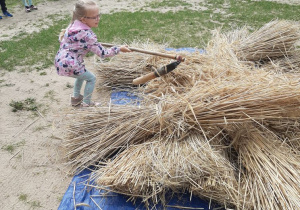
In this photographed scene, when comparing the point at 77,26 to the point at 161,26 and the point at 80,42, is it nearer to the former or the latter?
the point at 80,42

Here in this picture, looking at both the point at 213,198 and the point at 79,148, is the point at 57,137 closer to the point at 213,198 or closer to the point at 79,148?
the point at 79,148

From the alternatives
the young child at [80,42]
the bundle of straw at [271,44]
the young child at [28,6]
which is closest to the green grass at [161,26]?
the young child at [28,6]

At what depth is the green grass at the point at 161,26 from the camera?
4.82 m

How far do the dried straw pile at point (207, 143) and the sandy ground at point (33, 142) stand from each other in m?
0.29

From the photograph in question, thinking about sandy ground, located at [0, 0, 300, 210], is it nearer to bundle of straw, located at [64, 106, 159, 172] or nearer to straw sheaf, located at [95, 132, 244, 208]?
bundle of straw, located at [64, 106, 159, 172]

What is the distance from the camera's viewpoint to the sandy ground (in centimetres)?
226

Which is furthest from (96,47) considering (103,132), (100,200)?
(100,200)

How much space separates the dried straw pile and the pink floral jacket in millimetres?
624

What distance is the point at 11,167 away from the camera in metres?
2.51

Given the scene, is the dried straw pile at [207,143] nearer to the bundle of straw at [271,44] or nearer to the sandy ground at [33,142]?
the sandy ground at [33,142]

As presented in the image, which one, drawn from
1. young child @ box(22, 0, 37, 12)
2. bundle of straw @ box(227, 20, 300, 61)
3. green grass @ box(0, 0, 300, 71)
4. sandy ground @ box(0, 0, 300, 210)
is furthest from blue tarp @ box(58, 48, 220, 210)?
young child @ box(22, 0, 37, 12)

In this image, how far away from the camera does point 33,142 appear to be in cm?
279

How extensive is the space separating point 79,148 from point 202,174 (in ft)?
3.48

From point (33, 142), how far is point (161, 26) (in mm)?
4050
